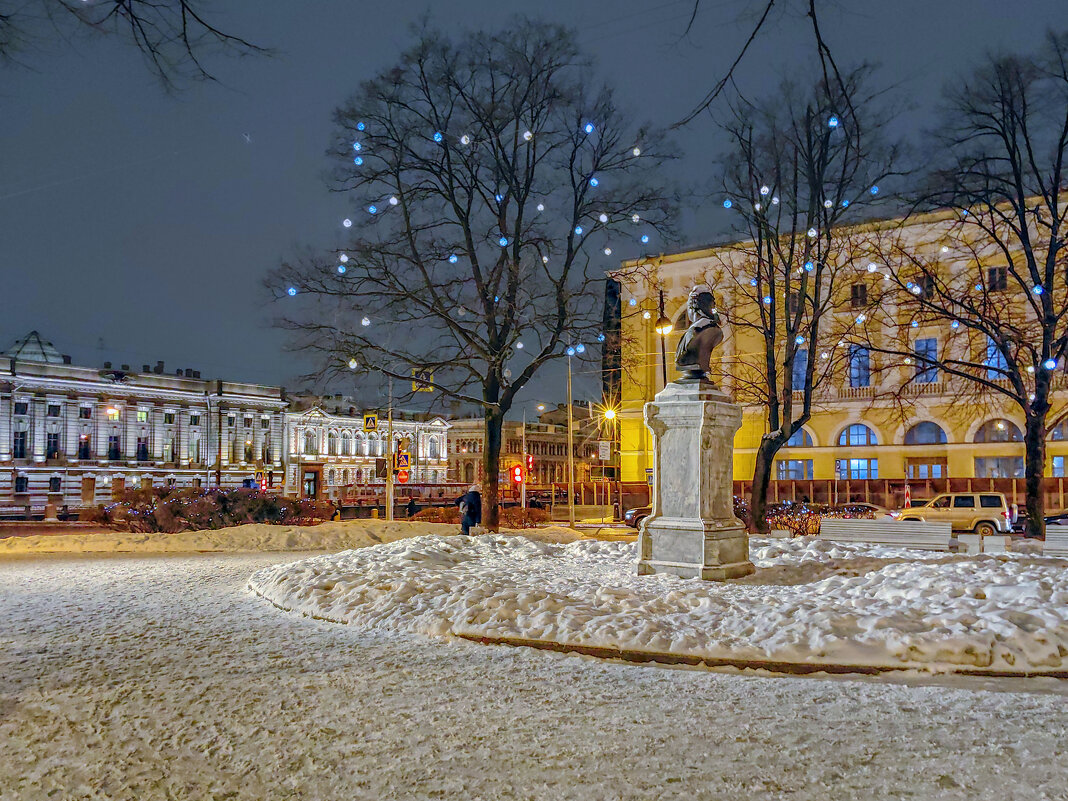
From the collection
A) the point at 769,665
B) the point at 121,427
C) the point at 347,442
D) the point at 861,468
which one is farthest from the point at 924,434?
the point at 347,442

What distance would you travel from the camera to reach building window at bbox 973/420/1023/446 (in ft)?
121

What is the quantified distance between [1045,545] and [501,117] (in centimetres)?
1452

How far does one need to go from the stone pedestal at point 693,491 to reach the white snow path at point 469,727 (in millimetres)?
4138

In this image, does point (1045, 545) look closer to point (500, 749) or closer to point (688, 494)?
point (688, 494)

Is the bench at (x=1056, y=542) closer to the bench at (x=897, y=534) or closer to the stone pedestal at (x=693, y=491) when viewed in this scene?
the bench at (x=897, y=534)

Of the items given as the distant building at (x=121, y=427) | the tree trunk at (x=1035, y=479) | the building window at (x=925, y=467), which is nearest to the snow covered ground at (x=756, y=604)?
the tree trunk at (x=1035, y=479)

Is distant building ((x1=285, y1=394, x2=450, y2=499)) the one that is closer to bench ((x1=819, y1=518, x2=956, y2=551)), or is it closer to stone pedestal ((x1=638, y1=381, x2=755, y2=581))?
bench ((x1=819, y1=518, x2=956, y2=551))

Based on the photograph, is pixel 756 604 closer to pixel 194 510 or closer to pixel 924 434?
pixel 194 510

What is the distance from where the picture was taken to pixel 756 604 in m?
8.73

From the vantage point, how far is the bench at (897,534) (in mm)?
15117

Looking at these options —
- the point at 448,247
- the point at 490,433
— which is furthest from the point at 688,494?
the point at 448,247

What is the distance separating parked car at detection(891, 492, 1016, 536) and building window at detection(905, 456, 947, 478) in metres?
12.6

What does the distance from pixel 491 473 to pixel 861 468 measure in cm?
2506

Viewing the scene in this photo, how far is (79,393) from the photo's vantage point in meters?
81.5
